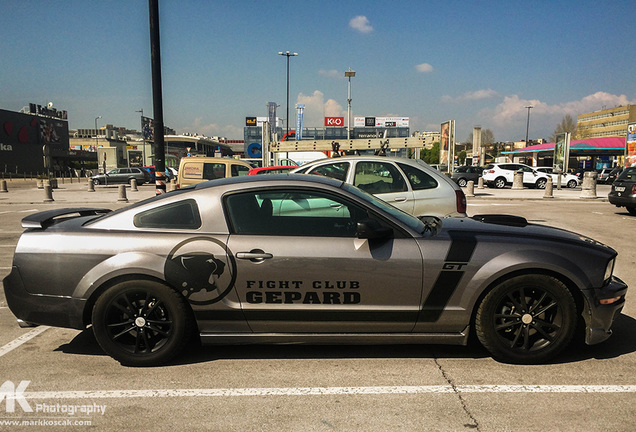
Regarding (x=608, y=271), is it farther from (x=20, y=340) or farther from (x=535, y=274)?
(x=20, y=340)

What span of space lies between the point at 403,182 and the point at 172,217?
4.43m

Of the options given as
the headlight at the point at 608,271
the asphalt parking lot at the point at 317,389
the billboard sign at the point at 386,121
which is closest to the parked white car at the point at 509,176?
the headlight at the point at 608,271

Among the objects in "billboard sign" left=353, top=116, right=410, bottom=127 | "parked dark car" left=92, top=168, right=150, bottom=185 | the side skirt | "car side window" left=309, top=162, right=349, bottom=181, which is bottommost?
"parked dark car" left=92, top=168, right=150, bottom=185

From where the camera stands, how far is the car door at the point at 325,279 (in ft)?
11.1

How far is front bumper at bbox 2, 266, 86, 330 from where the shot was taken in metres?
3.50

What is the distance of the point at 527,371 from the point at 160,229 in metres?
3.04

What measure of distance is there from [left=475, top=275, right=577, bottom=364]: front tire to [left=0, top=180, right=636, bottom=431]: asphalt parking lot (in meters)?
0.15

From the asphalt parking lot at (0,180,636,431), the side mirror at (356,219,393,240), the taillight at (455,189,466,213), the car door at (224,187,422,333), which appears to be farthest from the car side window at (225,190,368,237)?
the taillight at (455,189,466,213)

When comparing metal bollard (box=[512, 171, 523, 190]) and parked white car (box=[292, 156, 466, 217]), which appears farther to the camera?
metal bollard (box=[512, 171, 523, 190])

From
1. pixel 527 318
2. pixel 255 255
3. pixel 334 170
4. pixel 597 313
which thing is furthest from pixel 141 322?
pixel 334 170

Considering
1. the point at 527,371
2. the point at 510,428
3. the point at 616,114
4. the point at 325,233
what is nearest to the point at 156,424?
the point at 325,233

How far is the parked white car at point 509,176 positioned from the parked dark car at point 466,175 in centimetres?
152

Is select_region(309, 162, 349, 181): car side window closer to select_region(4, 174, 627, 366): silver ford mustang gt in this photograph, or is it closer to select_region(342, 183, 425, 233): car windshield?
select_region(342, 183, 425, 233): car windshield

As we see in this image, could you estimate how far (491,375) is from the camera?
11.0 feet
